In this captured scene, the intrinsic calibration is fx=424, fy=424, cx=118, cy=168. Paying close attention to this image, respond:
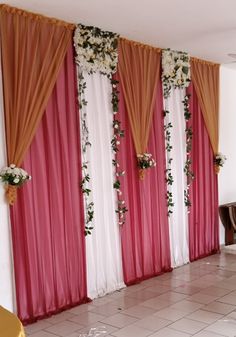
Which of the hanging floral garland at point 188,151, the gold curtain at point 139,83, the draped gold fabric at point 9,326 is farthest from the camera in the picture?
the hanging floral garland at point 188,151

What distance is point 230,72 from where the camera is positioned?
6.71 meters

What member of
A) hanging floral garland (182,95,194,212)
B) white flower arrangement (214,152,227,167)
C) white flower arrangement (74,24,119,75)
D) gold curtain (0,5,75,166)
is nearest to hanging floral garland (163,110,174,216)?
hanging floral garland (182,95,194,212)

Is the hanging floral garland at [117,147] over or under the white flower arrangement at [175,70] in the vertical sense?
under

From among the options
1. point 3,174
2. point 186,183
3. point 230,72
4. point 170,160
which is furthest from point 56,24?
point 230,72

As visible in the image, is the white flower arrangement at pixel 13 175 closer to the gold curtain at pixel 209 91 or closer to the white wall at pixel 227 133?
the gold curtain at pixel 209 91

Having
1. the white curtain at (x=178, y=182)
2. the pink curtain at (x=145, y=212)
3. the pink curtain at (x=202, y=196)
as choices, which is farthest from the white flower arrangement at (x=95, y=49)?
the pink curtain at (x=202, y=196)

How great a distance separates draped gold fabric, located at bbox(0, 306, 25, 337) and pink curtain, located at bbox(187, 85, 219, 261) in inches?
170

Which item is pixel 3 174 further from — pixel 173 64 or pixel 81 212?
pixel 173 64

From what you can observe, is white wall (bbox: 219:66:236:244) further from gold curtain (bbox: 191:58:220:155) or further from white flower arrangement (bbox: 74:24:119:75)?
white flower arrangement (bbox: 74:24:119:75)

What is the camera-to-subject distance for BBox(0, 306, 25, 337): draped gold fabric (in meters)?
1.58

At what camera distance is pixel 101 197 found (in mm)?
4543

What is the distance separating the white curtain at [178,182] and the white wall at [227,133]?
1.08m

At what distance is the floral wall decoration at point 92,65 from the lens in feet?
13.9

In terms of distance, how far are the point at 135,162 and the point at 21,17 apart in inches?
79.9
